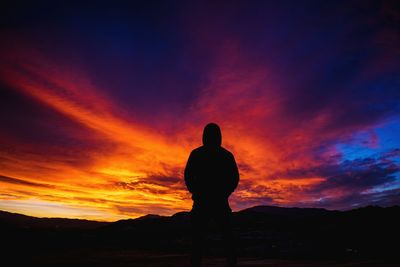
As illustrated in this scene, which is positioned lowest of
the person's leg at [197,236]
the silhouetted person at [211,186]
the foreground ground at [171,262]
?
the foreground ground at [171,262]

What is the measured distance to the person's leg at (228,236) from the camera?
4.68 metres

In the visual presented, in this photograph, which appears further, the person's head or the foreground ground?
the foreground ground

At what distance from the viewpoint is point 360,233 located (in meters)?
15.3

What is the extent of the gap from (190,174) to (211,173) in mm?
375

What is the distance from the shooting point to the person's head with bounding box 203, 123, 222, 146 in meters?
5.25

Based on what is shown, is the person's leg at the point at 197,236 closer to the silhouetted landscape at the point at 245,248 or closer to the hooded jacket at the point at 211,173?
the hooded jacket at the point at 211,173

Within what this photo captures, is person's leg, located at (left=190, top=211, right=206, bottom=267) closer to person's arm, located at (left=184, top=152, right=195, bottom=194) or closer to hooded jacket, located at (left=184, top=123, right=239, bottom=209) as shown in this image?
hooded jacket, located at (left=184, top=123, right=239, bottom=209)

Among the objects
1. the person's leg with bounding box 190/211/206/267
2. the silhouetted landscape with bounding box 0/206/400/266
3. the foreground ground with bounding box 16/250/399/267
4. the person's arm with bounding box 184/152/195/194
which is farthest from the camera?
the silhouetted landscape with bounding box 0/206/400/266

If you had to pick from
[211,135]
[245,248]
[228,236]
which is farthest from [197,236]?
[245,248]

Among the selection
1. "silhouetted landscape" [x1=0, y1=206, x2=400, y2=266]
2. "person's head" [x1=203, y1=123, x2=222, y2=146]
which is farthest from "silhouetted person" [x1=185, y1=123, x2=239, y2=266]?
"silhouetted landscape" [x1=0, y1=206, x2=400, y2=266]

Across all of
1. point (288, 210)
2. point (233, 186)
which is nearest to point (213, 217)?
point (233, 186)

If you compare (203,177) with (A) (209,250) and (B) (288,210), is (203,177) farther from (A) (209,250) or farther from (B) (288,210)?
(B) (288,210)

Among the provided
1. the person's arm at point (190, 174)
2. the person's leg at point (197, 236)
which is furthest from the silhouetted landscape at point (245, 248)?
the person's arm at point (190, 174)

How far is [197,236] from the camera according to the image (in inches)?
187
